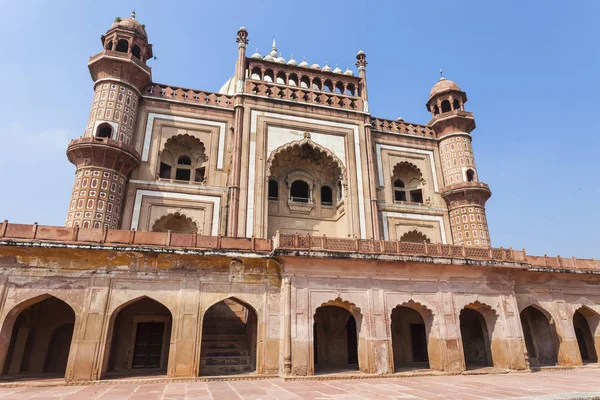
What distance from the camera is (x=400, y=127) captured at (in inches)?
822

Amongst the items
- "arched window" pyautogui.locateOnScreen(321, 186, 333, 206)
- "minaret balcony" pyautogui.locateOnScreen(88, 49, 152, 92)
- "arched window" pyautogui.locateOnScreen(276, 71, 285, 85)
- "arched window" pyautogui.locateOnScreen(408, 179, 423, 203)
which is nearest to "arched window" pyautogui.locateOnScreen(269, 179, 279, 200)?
"arched window" pyautogui.locateOnScreen(321, 186, 333, 206)

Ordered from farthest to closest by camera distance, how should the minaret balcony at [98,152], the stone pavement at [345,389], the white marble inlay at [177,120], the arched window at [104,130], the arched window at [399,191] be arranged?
the arched window at [399,191] → the white marble inlay at [177,120] → the arched window at [104,130] → the minaret balcony at [98,152] → the stone pavement at [345,389]

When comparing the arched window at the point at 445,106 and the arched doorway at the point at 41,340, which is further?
the arched window at the point at 445,106

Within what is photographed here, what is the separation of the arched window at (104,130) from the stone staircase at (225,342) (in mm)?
8078

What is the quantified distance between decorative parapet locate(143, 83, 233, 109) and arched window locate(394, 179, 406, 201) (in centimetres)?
915

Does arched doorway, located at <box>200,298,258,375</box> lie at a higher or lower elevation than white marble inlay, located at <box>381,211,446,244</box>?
lower

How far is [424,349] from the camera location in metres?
15.2

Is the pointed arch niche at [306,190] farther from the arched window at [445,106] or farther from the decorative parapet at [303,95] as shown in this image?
the arched window at [445,106]

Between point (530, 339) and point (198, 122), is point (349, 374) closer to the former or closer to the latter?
point (530, 339)

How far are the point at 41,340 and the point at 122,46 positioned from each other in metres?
12.5

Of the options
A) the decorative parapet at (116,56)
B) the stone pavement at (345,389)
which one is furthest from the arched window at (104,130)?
the stone pavement at (345,389)

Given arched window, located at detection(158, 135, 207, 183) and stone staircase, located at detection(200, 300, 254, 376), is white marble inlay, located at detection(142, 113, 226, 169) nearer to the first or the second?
arched window, located at detection(158, 135, 207, 183)

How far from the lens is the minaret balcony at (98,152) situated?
14750mm

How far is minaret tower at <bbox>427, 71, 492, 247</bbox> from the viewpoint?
18.3 metres
